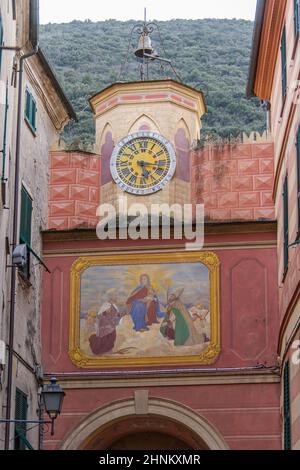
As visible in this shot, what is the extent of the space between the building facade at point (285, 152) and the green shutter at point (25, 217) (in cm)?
503

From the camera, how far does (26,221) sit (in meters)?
23.3

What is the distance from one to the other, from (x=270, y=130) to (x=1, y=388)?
29.0 ft

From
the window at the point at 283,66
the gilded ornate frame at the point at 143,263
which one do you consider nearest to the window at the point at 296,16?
the window at the point at 283,66

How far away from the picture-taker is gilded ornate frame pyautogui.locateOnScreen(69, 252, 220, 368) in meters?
24.0

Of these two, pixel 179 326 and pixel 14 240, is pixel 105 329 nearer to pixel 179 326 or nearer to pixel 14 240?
pixel 179 326

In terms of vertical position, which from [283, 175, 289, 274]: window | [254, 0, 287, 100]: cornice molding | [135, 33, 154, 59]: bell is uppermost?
[135, 33, 154, 59]: bell

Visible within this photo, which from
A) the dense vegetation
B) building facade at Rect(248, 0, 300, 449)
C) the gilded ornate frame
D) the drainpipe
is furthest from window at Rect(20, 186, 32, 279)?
the dense vegetation

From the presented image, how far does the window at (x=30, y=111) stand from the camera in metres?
23.5

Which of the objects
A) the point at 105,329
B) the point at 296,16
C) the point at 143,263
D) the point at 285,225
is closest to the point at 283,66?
the point at 296,16

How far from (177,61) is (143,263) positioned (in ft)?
113

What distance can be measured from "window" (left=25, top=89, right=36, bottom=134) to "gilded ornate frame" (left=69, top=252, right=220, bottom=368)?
10.2 feet

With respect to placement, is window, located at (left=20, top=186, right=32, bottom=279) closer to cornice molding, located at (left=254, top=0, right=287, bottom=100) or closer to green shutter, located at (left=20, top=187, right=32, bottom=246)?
green shutter, located at (left=20, top=187, right=32, bottom=246)

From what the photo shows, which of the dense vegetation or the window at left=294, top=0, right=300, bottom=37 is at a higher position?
the dense vegetation

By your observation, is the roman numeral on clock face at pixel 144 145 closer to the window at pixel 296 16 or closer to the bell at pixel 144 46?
the bell at pixel 144 46
